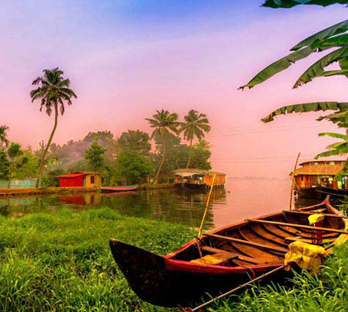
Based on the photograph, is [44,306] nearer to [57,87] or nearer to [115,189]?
[115,189]

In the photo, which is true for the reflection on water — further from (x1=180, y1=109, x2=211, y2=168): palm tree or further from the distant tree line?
(x1=180, y1=109, x2=211, y2=168): palm tree

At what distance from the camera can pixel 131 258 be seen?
3113 mm

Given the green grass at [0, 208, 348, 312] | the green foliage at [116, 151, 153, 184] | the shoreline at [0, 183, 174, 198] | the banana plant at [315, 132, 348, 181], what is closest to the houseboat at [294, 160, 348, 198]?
the banana plant at [315, 132, 348, 181]

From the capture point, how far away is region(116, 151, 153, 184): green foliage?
125 feet

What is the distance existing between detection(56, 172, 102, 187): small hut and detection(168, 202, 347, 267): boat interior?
32.8m

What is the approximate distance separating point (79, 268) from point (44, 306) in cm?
173

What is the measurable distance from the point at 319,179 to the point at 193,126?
25.4 meters

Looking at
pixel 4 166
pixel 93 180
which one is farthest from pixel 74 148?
pixel 4 166

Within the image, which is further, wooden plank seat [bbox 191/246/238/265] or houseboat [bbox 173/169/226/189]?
houseboat [bbox 173/169/226/189]

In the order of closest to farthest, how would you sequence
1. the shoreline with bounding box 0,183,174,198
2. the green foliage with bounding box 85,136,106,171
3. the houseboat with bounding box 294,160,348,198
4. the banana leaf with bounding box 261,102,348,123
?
the banana leaf with bounding box 261,102,348,123
the houseboat with bounding box 294,160,348,198
the shoreline with bounding box 0,183,174,198
the green foliage with bounding box 85,136,106,171

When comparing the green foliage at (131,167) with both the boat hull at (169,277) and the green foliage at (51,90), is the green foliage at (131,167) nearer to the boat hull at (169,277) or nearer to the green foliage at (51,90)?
the green foliage at (51,90)

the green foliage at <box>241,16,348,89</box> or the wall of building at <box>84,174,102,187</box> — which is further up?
the green foliage at <box>241,16,348,89</box>

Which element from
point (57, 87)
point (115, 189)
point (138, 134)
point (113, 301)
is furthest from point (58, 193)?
point (113, 301)

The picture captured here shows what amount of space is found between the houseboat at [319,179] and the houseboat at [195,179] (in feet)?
41.0
